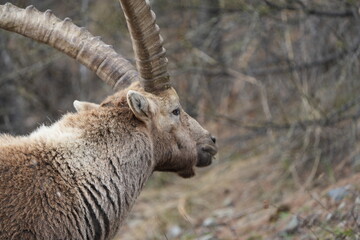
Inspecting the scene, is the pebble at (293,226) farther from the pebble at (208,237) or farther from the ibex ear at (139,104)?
the ibex ear at (139,104)

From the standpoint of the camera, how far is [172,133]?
502 centimetres

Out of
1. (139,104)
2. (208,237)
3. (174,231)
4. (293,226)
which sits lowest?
(174,231)

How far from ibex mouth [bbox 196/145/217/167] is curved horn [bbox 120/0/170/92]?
63cm

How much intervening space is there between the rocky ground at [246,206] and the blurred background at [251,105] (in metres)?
0.02

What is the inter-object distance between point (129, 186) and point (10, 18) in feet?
5.32

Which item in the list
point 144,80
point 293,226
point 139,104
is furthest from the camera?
point 293,226

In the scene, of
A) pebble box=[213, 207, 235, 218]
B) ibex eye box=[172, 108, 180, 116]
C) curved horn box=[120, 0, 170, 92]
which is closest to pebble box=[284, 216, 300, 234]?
pebble box=[213, 207, 235, 218]

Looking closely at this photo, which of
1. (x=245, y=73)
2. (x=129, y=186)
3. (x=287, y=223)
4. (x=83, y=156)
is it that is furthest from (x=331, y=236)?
(x=245, y=73)

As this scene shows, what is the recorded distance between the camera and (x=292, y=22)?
9828 millimetres

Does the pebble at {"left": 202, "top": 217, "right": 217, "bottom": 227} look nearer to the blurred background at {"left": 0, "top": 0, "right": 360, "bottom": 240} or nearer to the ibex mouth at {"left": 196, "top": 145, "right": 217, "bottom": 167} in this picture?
the blurred background at {"left": 0, "top": 0, "right": 360, "bottom": 240}

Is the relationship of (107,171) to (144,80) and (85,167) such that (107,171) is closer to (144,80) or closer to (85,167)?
(85,167)

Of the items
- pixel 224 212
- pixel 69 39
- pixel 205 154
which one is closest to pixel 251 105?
pixel 224 212

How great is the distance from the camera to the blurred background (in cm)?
838

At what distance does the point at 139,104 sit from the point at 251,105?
7.28 m
